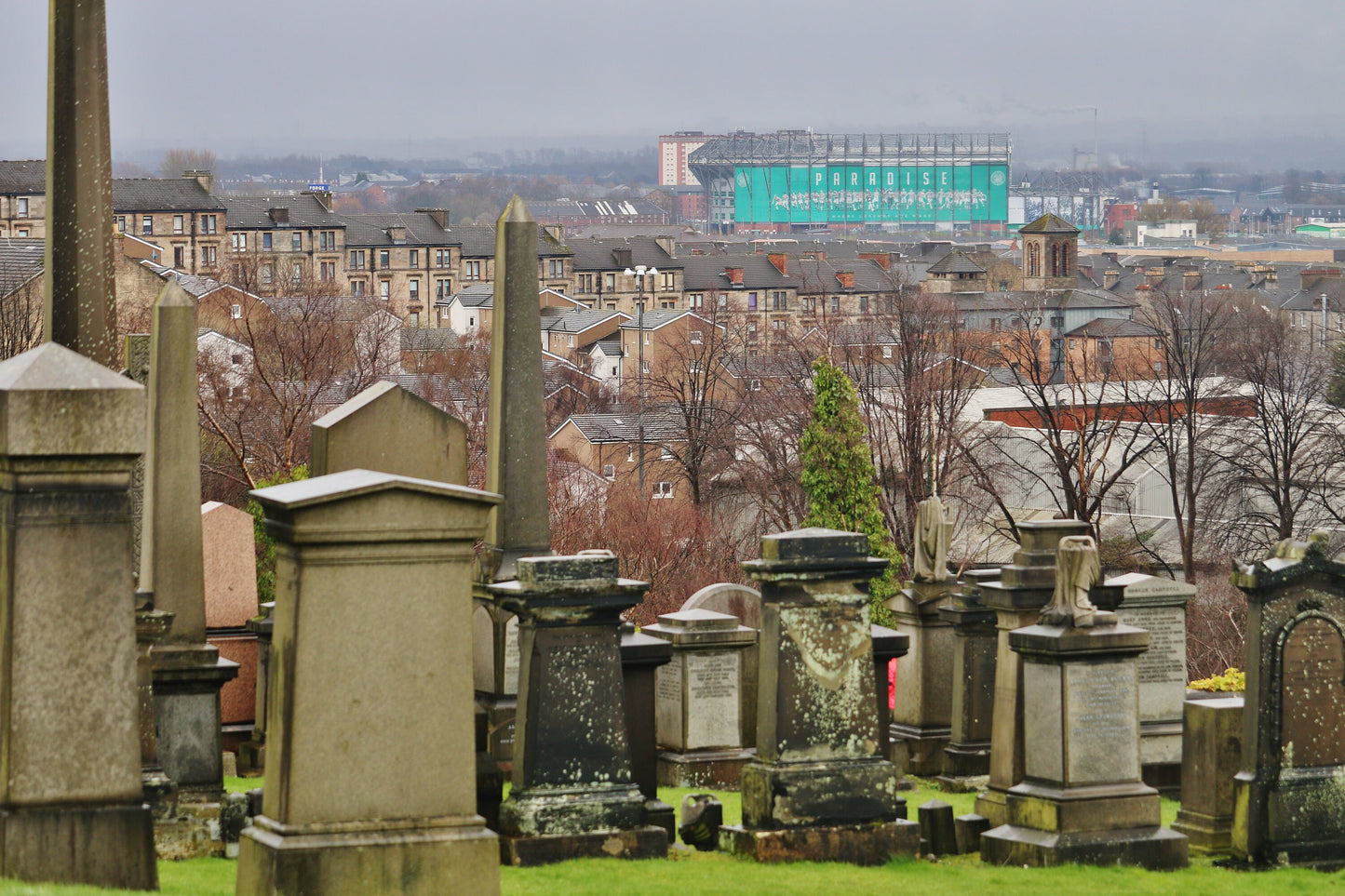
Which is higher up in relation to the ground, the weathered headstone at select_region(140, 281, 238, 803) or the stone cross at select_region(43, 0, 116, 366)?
the stone cross at select_region(43, 0, 116, 366)

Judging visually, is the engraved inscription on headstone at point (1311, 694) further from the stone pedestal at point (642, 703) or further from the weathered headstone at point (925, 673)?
the weathered headstone at point (925, 673)

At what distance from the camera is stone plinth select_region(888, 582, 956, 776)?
15086mm

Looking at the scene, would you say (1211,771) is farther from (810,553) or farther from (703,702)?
(703,702)

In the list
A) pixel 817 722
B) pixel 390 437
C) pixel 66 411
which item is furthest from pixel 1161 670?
pixel 66 411

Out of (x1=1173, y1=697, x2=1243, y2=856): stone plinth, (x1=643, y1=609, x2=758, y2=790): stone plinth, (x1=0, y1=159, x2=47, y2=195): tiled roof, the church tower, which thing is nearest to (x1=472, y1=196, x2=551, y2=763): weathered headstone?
(x1=643, y1=609, x2=758, y2=790): stone plinth

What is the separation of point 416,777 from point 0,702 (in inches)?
62.6

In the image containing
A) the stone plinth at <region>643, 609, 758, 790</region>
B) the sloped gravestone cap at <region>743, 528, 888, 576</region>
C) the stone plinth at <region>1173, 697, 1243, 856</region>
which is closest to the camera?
the sloped gravestone cap at <region>743, 528, 888, 576</region>

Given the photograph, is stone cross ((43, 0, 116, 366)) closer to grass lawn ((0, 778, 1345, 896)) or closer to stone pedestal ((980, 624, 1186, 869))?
grass lawn ((0, 778, 1345, 896))

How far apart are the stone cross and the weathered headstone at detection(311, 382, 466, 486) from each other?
135cm

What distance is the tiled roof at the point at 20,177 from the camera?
4058 inches

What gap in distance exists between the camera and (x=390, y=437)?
422 inches

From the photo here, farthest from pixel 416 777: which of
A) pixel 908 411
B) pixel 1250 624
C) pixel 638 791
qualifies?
pixel 908 411

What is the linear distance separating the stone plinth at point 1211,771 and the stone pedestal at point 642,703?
3468mm

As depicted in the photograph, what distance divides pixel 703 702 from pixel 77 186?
662 cm
